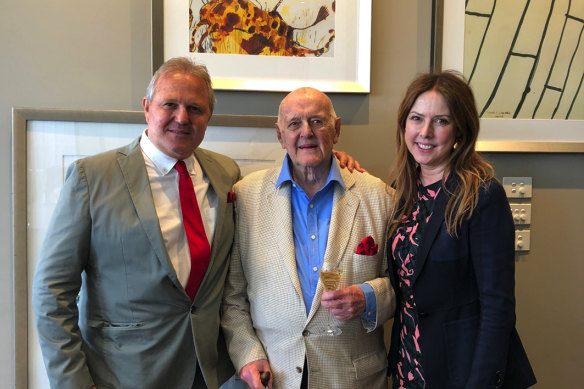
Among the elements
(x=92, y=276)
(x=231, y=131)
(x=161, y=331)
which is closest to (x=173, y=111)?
(x=231, y=131)

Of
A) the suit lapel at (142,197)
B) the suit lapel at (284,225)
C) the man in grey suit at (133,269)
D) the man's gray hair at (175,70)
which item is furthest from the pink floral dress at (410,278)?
the man's gray hair at (175,70)

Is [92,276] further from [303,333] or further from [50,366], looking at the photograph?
[303,333]

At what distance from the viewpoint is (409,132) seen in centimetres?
152

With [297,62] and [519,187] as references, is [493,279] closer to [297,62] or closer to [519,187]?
[519,187]

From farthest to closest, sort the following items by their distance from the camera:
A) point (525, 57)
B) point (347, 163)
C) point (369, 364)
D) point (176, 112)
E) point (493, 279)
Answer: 1. point (525, 57)
2. point (347, 163)
3. point (369, 364)
4. point (176, 112)
5. point (493, 279)

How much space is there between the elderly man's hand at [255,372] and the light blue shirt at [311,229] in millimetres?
248

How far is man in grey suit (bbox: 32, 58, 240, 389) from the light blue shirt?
0.31 meters

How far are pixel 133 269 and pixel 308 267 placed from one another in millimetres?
596

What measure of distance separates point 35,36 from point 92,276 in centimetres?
109

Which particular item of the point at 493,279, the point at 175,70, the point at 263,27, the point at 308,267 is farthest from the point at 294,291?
the point at 263,27

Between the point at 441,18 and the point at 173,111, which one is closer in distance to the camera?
the point at 173,111

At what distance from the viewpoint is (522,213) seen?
2.08 meters

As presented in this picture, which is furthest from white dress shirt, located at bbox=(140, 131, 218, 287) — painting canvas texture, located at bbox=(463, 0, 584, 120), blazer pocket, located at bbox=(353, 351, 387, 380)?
painting canvas texture, located at bbox=(463, 0, 584, 120)

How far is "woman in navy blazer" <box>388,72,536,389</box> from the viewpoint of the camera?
136 centimetres
